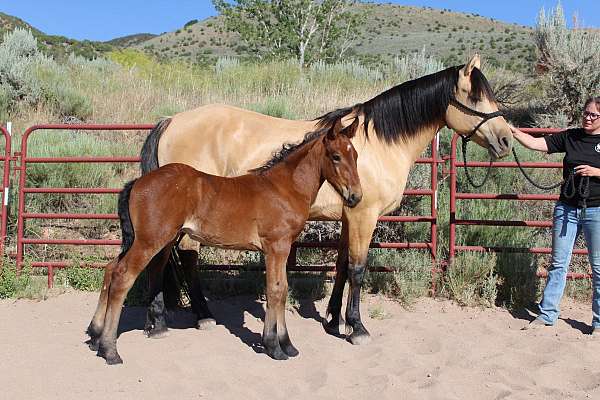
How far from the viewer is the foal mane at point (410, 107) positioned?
5.04 metres

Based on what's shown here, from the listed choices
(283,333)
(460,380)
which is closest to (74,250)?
(283,333)

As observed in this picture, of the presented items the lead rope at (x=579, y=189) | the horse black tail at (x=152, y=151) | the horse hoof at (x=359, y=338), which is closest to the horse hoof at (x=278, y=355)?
the horse hoof at (x=359, y=338)

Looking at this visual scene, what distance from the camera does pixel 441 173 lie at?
334 inches

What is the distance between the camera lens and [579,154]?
4.90 meters

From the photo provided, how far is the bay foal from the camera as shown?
4.07 meters

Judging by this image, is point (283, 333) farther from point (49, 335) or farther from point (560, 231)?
point (560, 231)

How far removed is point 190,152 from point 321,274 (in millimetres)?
2238

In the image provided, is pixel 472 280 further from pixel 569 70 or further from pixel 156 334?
pixel 569 70

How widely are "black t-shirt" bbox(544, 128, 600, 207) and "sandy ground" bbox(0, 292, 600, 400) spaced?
3.71ft

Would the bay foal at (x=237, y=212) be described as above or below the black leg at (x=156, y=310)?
above

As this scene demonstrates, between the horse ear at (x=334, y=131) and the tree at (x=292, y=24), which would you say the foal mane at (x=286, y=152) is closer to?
the horse ear at (x=334, y=131)

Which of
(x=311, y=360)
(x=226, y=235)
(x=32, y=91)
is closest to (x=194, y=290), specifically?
(x=226, y=235)

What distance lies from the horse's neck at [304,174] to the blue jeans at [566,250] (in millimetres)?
2166

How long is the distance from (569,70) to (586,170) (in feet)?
19.8
